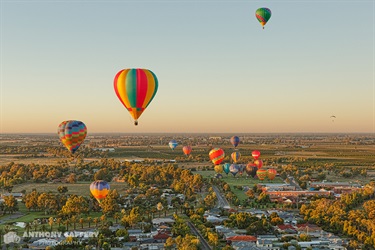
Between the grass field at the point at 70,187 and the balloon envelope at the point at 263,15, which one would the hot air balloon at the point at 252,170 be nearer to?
the grass field at the point at 70,187

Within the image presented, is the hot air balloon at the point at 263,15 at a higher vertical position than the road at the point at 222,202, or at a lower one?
higher

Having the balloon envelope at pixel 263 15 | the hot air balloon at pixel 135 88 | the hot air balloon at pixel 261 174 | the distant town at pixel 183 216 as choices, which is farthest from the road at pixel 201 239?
the hot air balloon at pixel 261 174

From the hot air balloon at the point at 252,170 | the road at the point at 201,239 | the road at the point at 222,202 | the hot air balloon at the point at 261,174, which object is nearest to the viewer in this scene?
the road at the point at 201,239

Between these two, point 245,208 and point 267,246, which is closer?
point 267,246

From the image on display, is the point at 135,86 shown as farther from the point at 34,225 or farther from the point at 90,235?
the point at 34,225

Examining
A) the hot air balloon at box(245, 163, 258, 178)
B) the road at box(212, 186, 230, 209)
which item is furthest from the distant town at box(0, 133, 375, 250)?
the hot air balloon at box(245, 163, 258, 178)

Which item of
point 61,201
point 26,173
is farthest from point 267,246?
point 26,173
